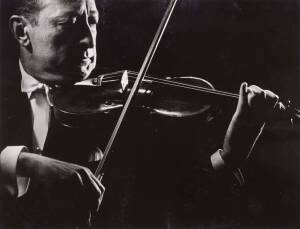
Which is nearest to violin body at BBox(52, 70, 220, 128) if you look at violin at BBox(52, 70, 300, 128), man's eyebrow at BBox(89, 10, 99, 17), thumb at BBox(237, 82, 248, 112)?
violin at BBox(52, 70, 300, 128)

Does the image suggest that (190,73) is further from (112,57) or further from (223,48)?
(112,57)

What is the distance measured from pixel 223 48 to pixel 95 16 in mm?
843

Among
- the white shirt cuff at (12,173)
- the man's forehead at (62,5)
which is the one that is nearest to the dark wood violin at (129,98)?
the white shirt cuff at (12,173)

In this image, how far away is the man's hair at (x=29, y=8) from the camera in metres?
2.68

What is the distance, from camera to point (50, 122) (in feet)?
8.43

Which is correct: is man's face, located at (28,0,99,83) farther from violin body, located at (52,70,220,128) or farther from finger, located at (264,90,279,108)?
finger, located at (264,90,279,108)

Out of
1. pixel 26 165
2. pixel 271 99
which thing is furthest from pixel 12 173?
pixel 271 99

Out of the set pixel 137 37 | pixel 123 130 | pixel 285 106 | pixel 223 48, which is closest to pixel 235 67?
pixel 223 48

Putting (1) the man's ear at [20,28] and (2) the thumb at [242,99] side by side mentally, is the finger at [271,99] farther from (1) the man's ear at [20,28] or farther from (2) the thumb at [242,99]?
(1) the man's ear at [20,28]

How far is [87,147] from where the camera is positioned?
2.54 meters

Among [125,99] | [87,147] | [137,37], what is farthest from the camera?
[137,37]

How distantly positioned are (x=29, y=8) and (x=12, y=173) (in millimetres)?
1033

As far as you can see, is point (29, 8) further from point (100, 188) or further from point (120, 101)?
point (100, 188)

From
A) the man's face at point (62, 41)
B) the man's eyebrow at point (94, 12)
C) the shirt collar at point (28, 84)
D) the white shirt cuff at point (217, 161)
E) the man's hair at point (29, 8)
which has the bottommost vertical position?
the white shirt cuff at point (217, 161)
